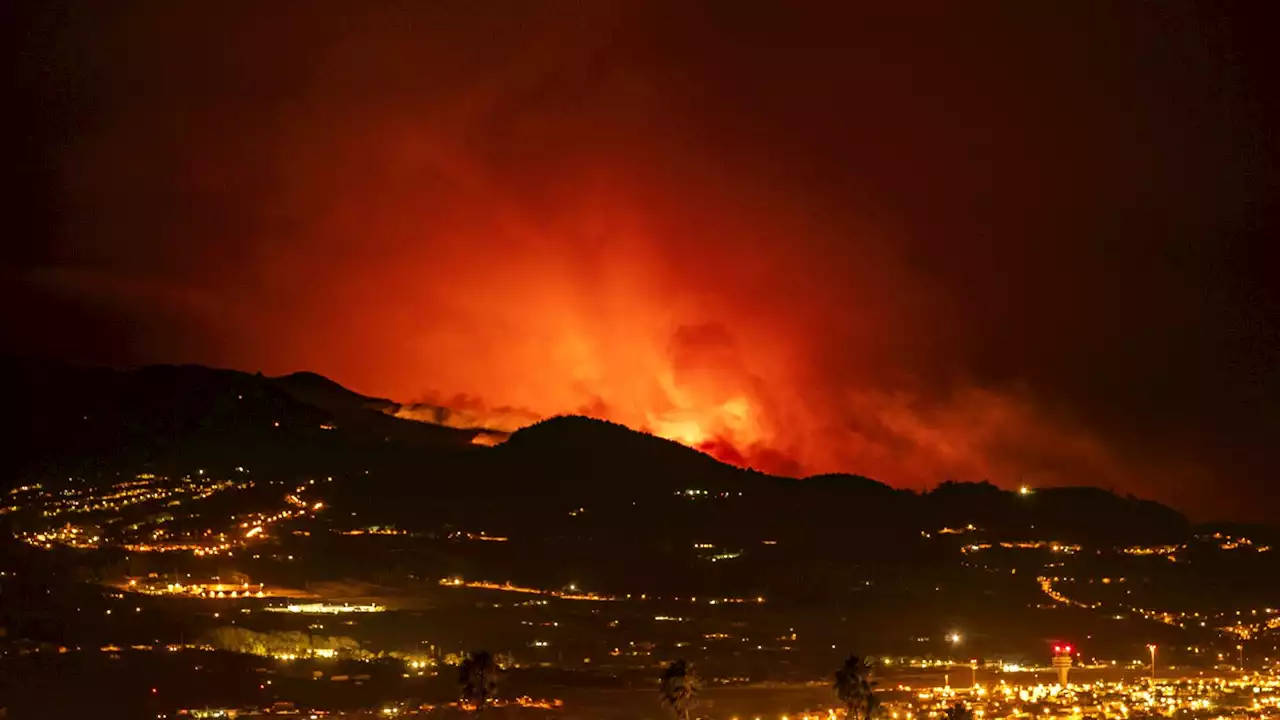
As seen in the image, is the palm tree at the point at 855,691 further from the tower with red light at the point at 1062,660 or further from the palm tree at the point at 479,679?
the tower with red light at the point at 1062,660

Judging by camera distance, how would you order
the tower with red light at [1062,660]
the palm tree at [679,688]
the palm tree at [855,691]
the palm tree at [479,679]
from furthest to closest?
the tower with red light at [1062,660] → the palm tree at [479,679] → the palm tree at [855,691] → the palm tree at [679,688]

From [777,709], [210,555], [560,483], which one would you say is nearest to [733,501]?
[560,483]

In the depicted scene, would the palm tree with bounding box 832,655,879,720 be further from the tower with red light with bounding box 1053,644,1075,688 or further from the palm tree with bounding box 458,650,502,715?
the tower with red light with bounding box 1053,644,1075,688

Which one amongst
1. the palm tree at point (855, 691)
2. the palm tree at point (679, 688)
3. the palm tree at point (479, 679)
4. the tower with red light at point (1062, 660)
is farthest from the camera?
the tower with red light at point (1062, 660)

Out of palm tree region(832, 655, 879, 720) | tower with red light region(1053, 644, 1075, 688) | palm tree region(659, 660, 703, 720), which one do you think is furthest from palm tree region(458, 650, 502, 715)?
tower with red light region(1053, 644, 1075, 688)

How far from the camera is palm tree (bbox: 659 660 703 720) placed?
6800cm

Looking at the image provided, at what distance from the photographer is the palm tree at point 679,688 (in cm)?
6800

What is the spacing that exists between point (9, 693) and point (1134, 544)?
14670 centimetres

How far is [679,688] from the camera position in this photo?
67938 millimetres

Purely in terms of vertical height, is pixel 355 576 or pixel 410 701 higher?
pixel 355 576

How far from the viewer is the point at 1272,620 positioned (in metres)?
142

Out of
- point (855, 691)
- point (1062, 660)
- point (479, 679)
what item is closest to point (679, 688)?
point (855, 691)

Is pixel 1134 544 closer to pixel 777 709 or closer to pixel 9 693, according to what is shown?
pixel 777 709

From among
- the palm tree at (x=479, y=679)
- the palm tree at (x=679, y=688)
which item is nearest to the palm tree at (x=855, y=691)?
the palm tree at (x=679, y=688)
